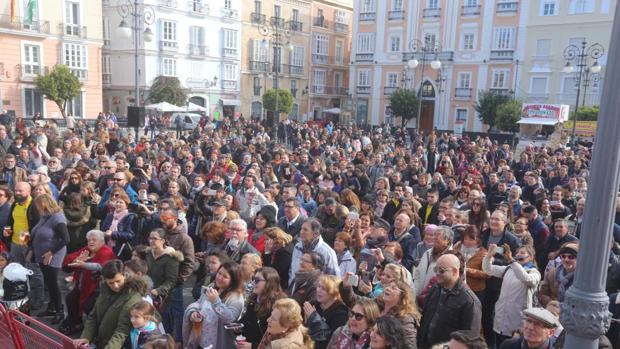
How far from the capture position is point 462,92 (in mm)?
43500

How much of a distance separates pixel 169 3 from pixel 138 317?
38.7 m

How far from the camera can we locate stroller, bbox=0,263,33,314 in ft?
18.7

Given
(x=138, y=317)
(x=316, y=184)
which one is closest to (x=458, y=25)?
(x=316, y=184)

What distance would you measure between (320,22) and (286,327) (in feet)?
163

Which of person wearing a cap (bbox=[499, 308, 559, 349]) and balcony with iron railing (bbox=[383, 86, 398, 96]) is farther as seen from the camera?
balcony with iron railing (bbox=[383, 86, 398, 96])

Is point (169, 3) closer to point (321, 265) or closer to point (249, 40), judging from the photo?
point (249, 40)

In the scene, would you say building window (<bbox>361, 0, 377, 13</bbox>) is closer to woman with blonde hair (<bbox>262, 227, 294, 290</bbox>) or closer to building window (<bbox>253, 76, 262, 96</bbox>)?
building window (<bbox>253, 76, 262, 96</bbox>)

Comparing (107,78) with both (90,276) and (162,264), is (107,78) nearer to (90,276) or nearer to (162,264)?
(90,276)

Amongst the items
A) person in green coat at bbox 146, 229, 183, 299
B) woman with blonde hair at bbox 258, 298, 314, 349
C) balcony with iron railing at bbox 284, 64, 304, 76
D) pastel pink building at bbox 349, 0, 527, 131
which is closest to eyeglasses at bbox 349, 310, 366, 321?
woman with blonde hair at bbox 258, 298, 314, 349

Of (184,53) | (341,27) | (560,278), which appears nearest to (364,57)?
(341,27)

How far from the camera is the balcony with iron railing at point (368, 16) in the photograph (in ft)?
153

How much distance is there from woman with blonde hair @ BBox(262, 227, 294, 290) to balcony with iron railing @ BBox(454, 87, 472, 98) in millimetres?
40160

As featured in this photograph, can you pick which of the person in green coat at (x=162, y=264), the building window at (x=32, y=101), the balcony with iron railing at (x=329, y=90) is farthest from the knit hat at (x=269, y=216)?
the balcony with iron railing at (x=329, y=90)

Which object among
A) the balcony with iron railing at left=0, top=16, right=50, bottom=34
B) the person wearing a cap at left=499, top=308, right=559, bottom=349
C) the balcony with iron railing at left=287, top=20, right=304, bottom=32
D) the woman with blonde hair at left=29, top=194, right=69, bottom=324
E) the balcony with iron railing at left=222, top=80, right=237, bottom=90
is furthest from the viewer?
the balcony with iron railing at left=287, top=20, right=304, bottom=32
